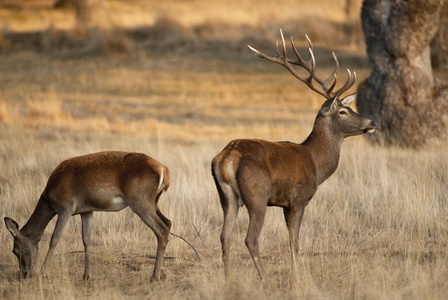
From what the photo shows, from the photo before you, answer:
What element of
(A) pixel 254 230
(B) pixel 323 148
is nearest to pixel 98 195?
(A) pixel 254 230

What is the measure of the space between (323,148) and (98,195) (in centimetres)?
216

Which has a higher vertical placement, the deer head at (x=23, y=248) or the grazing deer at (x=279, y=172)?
the grazing deer at (x=279, y=172)

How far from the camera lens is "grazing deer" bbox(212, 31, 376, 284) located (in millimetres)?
6395

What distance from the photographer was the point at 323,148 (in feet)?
24.4

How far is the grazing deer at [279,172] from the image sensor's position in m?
6.39

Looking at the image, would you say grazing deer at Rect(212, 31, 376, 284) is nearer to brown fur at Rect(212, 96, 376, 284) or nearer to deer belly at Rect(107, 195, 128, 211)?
brown fur at Rect(212, 96, 376, 284)

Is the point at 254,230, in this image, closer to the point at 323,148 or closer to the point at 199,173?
the point at 323,148

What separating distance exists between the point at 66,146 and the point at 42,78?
11.0m

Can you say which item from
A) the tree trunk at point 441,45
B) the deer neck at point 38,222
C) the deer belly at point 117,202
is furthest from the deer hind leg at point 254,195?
the tree trunk at point 441,45

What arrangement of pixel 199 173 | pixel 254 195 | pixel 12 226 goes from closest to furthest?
pixel 254 195
pixel 12 226
pixel 199 173

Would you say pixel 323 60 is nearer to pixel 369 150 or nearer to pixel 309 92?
pixel 309 92

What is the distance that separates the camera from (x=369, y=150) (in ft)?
39.4

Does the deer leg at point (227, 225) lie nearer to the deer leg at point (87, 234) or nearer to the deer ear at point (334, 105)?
the deer leg at point (87, 234)

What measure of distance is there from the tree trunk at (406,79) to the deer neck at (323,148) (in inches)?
223
